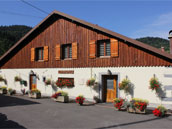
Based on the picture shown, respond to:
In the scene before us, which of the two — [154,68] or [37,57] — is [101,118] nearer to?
[154,68]

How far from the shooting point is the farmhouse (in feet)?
39.0

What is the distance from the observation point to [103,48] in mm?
14555

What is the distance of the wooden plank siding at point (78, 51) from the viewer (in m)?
12.3

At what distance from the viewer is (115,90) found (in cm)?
1375

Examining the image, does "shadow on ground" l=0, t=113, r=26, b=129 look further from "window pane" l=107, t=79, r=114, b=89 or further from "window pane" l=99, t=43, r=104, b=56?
"window pane" l=99, t=43, r=104, b=56

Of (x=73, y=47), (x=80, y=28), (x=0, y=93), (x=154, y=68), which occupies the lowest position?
(x=0, y=93)

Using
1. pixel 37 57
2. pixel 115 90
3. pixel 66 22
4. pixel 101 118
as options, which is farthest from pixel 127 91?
pixel 37 57

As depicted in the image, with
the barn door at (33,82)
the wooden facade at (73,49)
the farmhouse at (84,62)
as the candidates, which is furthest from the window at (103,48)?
the barn door at (33,82)

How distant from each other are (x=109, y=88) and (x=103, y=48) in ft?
10.8

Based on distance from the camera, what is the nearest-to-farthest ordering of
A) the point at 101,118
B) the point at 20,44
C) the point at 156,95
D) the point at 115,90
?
the point at 101,118 < the point at 156,95 < the point at 115,90 < the point at 20,44

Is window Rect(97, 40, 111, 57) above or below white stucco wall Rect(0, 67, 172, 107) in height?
above

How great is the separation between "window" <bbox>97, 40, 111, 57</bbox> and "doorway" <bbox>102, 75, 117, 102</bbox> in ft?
6.10

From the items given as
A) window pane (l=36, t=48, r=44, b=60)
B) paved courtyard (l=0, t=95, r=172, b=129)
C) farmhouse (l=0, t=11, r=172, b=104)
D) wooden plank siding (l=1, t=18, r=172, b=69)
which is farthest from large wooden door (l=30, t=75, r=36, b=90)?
paved courtyard (l=0, t=95, r=172, b=129)

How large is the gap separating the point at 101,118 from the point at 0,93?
51.8 ft
